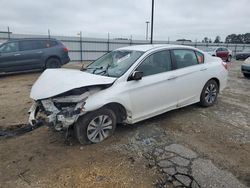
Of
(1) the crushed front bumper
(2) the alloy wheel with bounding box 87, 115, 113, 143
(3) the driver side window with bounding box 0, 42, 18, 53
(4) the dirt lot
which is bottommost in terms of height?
(4) the dirt lot

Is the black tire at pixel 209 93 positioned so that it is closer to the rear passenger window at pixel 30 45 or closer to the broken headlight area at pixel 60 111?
the broken headlight area at pixel 60 111

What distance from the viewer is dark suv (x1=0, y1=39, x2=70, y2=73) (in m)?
10.3

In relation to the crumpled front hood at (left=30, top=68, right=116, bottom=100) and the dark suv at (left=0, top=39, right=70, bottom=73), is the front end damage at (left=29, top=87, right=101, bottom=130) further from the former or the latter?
the dark suv at (left=0, top=39, right=70, bottom=73)

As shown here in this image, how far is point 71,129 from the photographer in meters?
3.93

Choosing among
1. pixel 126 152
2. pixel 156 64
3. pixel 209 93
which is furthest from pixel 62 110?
pixel 209 93

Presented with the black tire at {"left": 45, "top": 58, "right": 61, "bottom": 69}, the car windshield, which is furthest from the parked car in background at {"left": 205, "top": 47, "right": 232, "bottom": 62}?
the car windshield

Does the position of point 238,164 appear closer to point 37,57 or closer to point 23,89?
point 23,89

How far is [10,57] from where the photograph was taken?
10.3 metres

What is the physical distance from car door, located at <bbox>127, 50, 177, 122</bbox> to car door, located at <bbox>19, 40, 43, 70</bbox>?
26.1 feet

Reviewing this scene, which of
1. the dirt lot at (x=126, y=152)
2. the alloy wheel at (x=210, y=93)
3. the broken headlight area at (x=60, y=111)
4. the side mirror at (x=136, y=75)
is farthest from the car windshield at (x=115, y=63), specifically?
the alloy wheel at (x=210, y=93)

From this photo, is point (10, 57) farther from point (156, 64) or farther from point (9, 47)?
point (156, 64)

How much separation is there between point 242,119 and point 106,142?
3099 mm

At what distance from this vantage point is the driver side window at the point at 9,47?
10242 mm

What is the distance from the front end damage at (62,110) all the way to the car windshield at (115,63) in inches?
24.7
